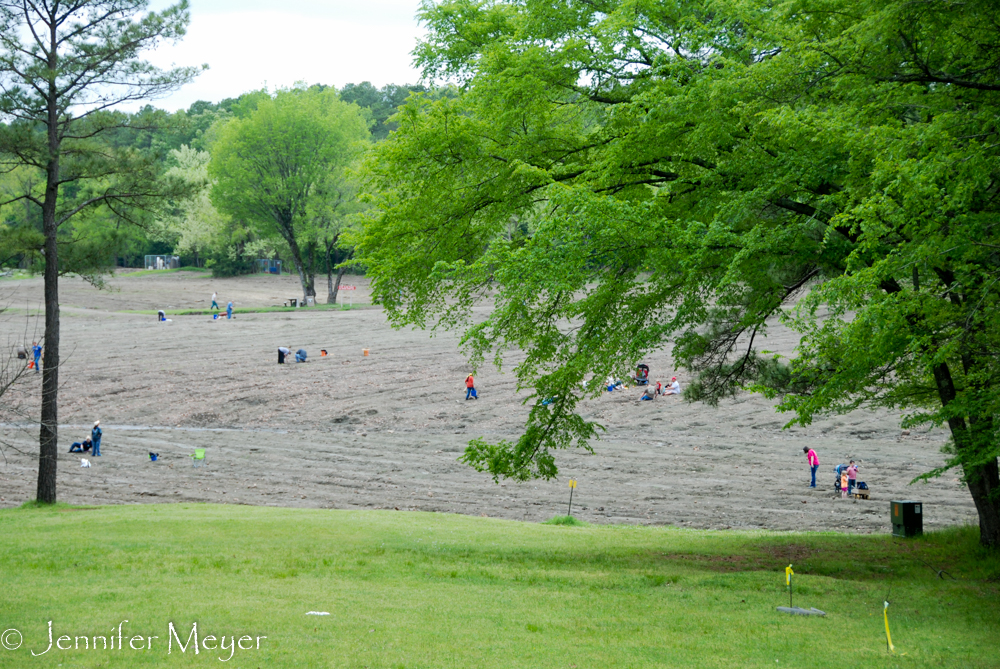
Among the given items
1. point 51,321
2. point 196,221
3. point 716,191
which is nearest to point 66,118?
point 51,321

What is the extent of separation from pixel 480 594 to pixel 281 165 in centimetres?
5818

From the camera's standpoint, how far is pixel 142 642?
A: 24.3 ft

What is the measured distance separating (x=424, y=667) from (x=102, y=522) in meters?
11.6

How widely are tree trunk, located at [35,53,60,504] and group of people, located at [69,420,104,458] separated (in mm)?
5564

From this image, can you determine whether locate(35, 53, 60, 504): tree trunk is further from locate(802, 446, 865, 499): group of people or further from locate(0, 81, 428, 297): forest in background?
locate(802, 446, 865, 499): group of people

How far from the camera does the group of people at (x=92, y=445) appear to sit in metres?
27.3

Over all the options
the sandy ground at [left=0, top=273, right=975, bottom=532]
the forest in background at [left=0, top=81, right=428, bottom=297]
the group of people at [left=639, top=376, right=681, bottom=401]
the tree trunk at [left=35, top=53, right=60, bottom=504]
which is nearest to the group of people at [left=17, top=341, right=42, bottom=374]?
the sandy ground at [left=0, top=273, right=975, bottom=532]

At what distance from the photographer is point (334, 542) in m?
14.3

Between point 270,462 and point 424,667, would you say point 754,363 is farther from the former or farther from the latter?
point 270,462

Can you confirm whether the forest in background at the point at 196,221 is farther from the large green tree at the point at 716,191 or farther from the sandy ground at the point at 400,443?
the sandy ground at the point at 400,443

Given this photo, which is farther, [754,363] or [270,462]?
[270,462]

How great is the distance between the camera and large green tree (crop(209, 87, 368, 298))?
207ft

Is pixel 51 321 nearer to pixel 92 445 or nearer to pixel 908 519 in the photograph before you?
pixel 92 445

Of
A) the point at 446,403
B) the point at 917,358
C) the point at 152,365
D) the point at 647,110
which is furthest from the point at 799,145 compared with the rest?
the point at 152,365
